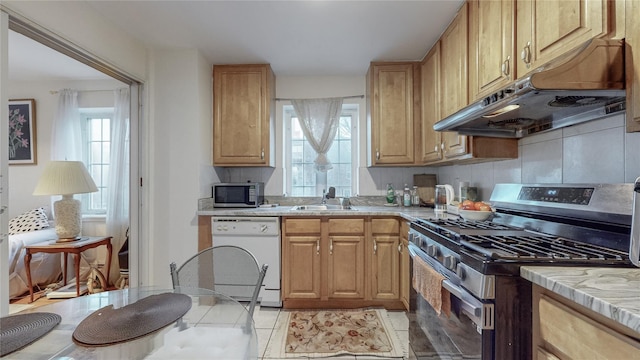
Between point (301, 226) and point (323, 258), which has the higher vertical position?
point (301, 226)

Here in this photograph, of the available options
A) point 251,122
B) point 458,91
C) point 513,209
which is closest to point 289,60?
point 251,122

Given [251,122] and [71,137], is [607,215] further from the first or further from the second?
[71,137]

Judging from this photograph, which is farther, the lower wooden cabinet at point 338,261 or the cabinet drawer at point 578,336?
the lower wooden cabinet at point 338,261

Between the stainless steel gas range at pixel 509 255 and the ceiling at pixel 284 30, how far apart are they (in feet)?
4.93

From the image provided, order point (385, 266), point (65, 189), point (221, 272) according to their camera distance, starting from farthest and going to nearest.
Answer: point (65, 189), point (385, 266), point (221, 272)

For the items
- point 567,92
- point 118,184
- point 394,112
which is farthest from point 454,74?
point 118,184

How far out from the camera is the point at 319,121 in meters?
3.24

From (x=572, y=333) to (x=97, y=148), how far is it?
4.57 metres

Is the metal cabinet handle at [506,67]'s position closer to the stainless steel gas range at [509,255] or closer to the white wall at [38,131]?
the stainless steel gas range at [509,255]

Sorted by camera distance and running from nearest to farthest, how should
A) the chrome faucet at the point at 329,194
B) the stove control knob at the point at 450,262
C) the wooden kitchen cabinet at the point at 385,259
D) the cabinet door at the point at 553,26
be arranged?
the cabinet door at the point at 553,26 → the stove control knob at the point at 450,262 → the wooden kitchen cabinet at the point at 385,259 → the chrome faucet at the point at 329,194

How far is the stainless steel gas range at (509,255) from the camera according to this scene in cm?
91

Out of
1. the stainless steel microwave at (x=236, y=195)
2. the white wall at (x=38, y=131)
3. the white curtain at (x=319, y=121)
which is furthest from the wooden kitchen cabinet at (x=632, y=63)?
the white wall at (x=38, y=131)

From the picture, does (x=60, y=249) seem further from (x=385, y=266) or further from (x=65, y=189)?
(x=385, y=266)

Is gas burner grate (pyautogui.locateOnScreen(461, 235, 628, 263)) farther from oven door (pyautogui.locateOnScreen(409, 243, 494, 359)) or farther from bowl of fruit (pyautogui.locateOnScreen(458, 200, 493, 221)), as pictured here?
bowl of fruit (pyautogui.locateOnScreen(458, 200, 493, 221))
